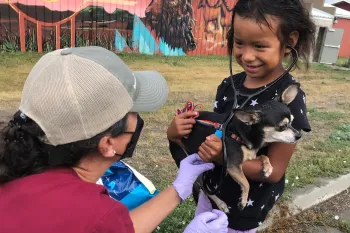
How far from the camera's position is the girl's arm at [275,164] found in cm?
187

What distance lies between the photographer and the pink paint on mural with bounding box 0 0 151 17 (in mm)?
10738

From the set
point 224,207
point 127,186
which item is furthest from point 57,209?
point 127,186

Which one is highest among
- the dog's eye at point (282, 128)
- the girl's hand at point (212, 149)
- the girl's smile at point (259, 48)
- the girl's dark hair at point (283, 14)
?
the girl's dark hair at point (283, 14)

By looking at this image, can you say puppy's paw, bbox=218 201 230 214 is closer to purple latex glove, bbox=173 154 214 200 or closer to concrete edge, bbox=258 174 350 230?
purple latex glove, bbox=173 154 214 200

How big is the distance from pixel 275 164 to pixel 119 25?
1120cm

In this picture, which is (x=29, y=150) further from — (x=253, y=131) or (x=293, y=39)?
(x=293, y=39)

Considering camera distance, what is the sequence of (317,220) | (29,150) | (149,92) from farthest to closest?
(317,220), (149,92), (29,150)

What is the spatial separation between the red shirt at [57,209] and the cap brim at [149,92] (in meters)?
0.44

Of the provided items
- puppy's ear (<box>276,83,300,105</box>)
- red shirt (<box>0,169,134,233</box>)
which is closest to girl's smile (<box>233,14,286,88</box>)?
puppy's ear (<box>276,83,300,105</box>)

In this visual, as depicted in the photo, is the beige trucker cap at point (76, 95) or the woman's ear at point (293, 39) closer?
the beige trucker cap at point (76, 95)

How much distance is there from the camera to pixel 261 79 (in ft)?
6.46

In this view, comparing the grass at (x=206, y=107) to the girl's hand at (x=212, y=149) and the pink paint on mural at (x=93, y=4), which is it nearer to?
the girl's hand at (x=212, y=149)

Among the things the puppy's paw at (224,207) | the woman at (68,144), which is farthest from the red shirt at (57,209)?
the puppy's paw at (224,207)

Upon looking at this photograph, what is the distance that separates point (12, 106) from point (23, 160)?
16.5ft
